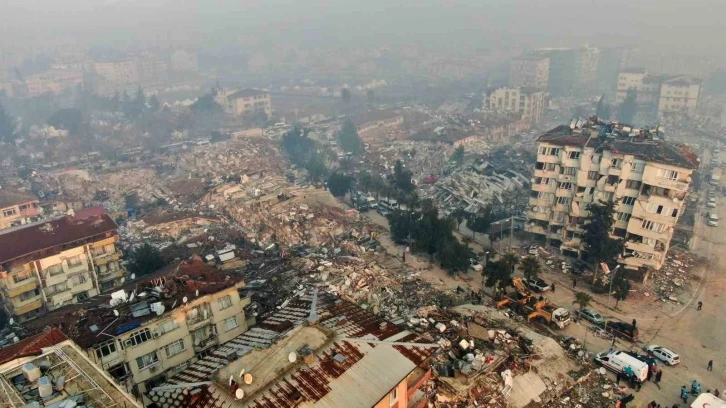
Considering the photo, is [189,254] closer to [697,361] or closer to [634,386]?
[634,386]

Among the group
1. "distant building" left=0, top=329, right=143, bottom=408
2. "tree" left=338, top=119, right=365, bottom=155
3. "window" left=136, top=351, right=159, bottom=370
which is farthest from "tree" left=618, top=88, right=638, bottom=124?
"distant building" left=0, top=329, right=143, bottom=408

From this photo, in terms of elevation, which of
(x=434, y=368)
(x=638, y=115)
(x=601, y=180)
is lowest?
(x=638, y=115)

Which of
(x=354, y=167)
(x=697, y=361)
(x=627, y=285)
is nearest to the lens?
(x=697, y=361)

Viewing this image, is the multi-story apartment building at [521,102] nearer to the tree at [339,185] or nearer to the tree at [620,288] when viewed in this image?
the tree at [339,185]

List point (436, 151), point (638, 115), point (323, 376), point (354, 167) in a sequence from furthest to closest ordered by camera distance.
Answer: point (638, 115)
point (436, 151)
point (354, 167)
point (323, 376)

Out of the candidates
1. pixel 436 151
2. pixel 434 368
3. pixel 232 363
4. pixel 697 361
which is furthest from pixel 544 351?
pixel 436 151

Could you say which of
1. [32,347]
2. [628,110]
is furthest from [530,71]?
[32,347]
